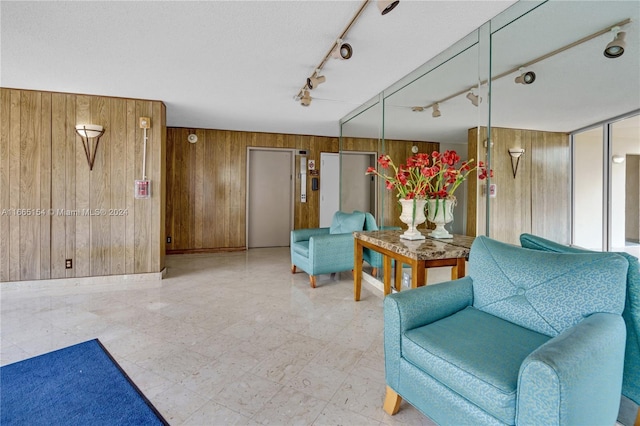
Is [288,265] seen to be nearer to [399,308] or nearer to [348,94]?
[348,94]

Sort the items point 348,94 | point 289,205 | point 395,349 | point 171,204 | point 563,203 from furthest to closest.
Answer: point 289,205 → point 171,204 → point 348,94 → point 563,203 → point 395,349

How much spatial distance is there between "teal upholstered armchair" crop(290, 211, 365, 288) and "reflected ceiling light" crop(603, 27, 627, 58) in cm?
267

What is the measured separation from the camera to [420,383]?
1.37 metres

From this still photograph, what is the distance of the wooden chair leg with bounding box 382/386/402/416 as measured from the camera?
1.58 meters

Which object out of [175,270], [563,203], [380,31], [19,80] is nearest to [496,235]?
A: [563,203]

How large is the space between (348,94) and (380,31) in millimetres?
1513

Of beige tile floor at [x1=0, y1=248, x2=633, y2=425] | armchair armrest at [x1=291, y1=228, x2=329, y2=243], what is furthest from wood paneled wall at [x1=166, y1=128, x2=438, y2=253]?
armchair armrest at [x1=291, y1=228, x2=329, y2=243]

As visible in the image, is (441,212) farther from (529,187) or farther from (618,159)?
(618,159)

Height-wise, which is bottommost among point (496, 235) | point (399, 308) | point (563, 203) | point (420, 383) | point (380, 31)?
point (420, 383)

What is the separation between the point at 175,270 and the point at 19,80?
2.79 metres

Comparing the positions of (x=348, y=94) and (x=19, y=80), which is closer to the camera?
(x=19, y=80)

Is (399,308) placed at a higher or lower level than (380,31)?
lower

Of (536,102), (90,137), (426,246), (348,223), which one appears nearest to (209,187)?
(90,137)

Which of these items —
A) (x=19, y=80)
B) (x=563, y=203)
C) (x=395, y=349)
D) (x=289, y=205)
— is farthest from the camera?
(x=289, y=205)
